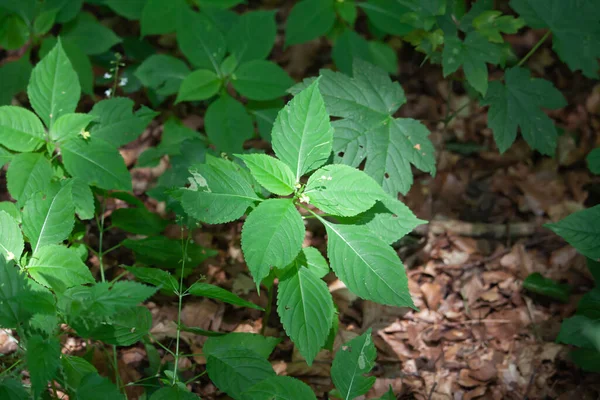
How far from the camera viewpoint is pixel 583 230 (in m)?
2.36

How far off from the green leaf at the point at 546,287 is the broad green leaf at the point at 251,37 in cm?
226

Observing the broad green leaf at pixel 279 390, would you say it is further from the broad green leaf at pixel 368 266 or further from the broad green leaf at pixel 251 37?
the broad green leaf at pixel 251 37

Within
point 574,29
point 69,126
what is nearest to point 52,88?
point 69,126

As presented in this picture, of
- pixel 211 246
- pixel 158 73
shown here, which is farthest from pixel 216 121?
pixel 211 246

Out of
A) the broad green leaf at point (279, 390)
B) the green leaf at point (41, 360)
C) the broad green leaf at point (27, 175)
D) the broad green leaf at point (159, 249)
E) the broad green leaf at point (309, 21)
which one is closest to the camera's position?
the green leaf at point (41, 360)

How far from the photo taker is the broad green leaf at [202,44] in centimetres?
336

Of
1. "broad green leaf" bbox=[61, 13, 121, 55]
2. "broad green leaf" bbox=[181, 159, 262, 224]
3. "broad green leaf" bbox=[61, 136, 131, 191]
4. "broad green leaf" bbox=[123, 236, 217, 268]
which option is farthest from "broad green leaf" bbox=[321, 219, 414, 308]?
"broad green leaf" bbox=[61, 13, 121, 55]

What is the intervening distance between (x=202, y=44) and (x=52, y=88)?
3.43ft

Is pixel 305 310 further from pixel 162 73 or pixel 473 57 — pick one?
pixel 162 73

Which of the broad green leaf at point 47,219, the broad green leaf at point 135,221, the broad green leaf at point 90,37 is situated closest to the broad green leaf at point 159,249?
the broad green leaf at point 135,221

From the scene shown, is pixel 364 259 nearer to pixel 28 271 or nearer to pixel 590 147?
pixel 28 271

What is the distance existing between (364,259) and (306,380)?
1.09m

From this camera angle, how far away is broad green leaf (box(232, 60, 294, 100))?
3.27 m

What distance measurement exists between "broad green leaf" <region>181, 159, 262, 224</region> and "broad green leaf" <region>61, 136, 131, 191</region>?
0.65m
